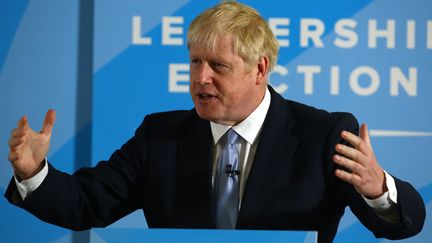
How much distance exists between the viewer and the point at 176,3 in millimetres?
3195

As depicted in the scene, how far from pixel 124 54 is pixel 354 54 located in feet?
3.04

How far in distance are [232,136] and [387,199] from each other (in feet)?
1.49

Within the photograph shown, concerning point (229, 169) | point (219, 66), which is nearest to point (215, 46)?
point (219, 66)

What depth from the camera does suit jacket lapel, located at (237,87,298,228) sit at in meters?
1.91

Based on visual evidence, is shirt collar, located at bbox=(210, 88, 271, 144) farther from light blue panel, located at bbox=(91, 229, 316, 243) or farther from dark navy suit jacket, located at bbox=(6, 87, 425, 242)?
Result: light blue panel, located at bbox=(91, 229, 316, 243)

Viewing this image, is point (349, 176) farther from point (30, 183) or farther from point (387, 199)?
point (30, 183)

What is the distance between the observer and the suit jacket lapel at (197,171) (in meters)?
1.96

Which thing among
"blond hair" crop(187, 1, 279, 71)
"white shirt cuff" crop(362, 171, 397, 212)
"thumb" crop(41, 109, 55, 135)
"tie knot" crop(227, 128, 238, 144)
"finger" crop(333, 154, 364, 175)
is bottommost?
"white shirt cuff" crop(362, 171, 397, 212)

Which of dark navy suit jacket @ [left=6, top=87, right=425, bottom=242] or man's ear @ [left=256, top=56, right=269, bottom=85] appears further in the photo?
man's ear @ [left=256, top=56, right=269, bottom=85]

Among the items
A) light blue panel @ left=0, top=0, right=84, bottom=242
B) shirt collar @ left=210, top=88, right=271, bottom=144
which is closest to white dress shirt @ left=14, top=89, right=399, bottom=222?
shirt collar @ left=210, top=88, right=271, bottom=144

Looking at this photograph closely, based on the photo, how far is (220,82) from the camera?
1954 mm

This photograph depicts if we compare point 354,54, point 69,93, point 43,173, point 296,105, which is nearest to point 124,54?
point 69,93

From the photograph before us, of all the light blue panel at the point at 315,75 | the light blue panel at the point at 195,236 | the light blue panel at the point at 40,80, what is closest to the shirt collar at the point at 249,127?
the light blue panel at the point at 195,236

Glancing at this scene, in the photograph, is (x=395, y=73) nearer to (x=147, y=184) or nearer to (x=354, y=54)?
(x=354, y=54)
